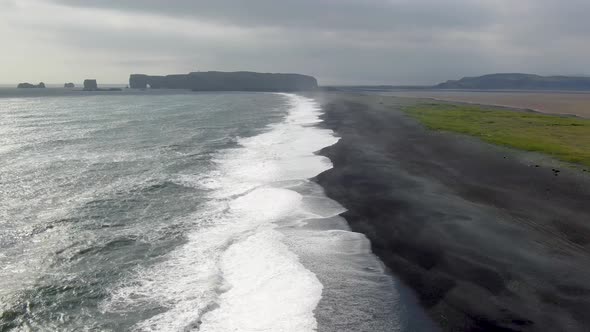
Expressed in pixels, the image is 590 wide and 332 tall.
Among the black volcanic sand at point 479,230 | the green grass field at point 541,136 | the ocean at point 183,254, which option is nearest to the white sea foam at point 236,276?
the ocean at point 183,254

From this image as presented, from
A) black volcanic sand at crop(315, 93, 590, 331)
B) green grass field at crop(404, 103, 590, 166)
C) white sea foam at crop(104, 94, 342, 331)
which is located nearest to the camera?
white sea foam at crop(104, 94, 342, 331)

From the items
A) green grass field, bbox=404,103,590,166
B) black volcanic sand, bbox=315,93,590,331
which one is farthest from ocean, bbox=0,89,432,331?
green grass field, bbox=404,103,590,166

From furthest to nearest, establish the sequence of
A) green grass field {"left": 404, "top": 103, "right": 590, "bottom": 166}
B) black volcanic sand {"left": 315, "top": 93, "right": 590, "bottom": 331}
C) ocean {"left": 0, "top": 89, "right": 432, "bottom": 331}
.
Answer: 1. green grass field {"left": 404, "top": 103, "right": 590, "bottom": 166}
2. black volcanic sand {"left": 315, "top": 93, "right": 590, "bottom": 331}
3. ocean {"left": 0, "top": 89, "right": 432, "bottom": 331}

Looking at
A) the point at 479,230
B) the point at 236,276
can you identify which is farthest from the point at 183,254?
the point at 479,230

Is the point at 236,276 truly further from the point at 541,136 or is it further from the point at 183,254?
the point at 541,136

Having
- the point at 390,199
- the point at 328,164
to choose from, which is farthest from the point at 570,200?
the point at 328,164

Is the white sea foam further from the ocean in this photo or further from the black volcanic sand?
the black volcanic sand

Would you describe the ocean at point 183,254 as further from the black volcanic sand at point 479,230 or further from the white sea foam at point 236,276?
the black volcanic sand at point 479,230

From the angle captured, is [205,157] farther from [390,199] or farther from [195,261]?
[195,261]
